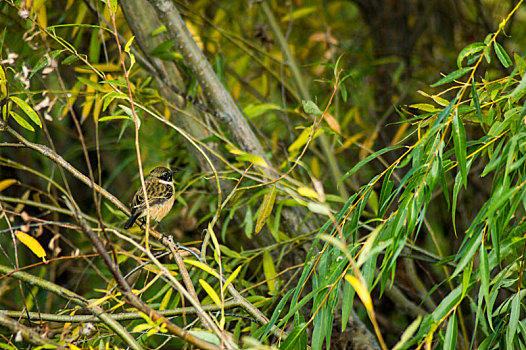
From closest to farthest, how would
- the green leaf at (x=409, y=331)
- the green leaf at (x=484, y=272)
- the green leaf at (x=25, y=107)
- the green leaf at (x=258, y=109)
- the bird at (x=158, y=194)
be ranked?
the green leaf at (x=409, y=331), the green leaf at (x=484, y=272), the green leaf at (x=25, y=107), the bird at (x=158, y=194), the green leaf at (x=258, y=109)

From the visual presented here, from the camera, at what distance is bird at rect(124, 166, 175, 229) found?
2789 millimetres

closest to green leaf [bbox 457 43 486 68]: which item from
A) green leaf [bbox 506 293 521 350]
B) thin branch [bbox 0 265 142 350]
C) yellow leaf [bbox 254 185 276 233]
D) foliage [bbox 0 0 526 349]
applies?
foliage [bbox 0 0 526 349]

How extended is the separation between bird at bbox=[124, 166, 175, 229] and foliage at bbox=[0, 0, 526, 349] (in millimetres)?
118

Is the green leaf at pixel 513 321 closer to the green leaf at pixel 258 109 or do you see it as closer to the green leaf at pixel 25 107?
the green leaf at pixel 25 107

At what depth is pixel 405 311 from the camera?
3023 mm

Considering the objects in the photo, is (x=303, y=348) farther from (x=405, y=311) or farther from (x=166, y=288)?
(x=405, y=311)

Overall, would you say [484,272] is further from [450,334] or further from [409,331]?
[409,331]

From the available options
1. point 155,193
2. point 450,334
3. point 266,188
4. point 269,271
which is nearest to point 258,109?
point 266,188

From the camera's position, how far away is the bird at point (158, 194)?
2789mm

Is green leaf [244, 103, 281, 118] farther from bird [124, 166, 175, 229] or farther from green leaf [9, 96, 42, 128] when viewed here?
green leaf [9, 96, 42, 128]

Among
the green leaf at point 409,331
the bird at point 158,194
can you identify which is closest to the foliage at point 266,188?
the green leaf at point 409,331

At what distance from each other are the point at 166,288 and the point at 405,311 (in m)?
1.36

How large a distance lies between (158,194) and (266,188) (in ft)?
2.18

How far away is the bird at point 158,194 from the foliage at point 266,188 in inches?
4.6
